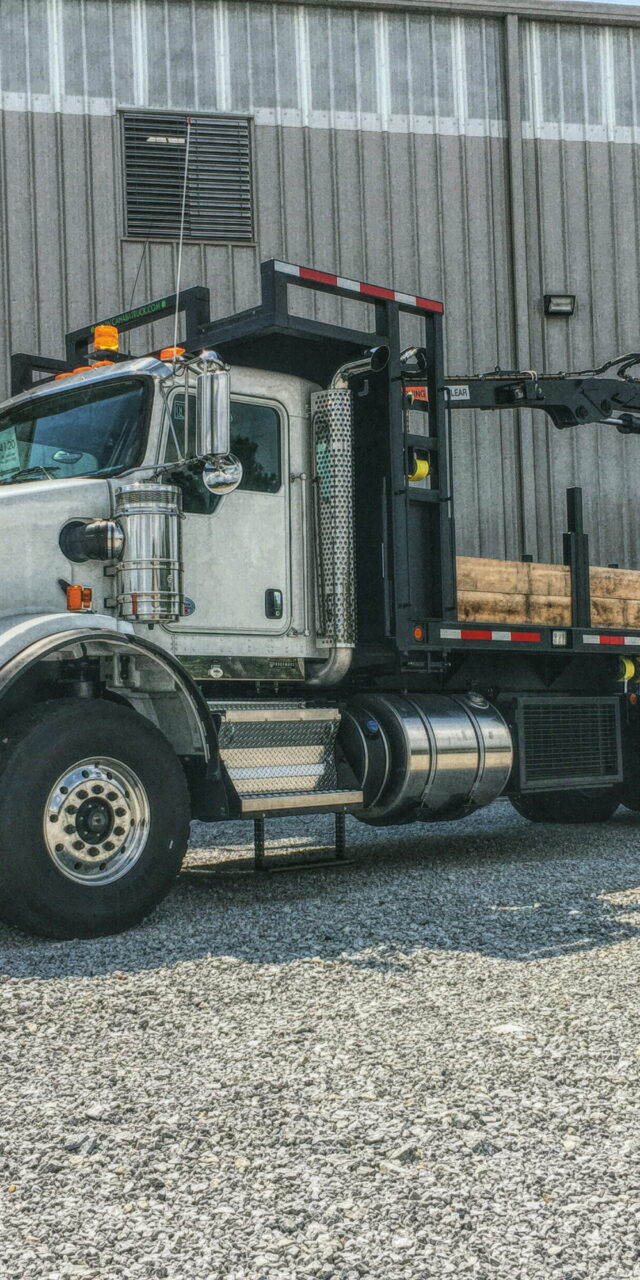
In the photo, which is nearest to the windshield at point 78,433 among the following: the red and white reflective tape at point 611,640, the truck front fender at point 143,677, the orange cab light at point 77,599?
the orange cab light at point 77,599

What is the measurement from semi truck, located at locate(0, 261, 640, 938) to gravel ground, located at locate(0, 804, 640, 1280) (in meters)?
0.67

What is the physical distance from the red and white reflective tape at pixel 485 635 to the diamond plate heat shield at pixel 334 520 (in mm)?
632

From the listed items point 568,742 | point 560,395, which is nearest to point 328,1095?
point 568,742

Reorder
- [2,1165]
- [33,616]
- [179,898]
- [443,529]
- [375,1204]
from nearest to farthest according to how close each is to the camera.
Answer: [375,1204]
[2,1165]
[33,616]
[179,898]
[443,529]

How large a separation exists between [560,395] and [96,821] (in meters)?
5.28

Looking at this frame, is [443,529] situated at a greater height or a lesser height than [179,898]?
greater

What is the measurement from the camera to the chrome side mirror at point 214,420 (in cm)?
614

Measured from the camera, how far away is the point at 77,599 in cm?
627

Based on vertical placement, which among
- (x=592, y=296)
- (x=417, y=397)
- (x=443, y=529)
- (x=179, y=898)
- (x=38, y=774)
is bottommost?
(x=179, y=898)

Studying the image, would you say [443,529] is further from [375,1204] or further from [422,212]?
[422,212]

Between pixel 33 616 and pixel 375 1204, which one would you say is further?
pixel 33 616

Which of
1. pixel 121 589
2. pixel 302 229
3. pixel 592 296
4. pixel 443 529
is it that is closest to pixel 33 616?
pixel 121 589

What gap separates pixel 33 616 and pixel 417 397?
9.72ft

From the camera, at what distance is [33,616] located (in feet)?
20.1
